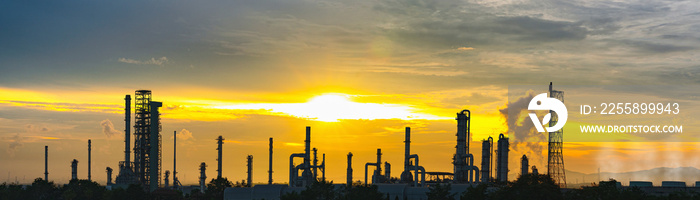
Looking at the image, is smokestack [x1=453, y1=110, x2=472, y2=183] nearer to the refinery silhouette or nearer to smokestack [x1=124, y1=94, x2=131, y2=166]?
the refinery silhouette

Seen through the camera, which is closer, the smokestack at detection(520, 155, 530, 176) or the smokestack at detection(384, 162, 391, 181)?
the smokestack at detection(520, 155, 530, 176)

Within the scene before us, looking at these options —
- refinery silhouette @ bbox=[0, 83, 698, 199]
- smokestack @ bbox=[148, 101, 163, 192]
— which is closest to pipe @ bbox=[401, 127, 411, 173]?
refinery silhouette @ bbox=[0, 83, 698, 199]

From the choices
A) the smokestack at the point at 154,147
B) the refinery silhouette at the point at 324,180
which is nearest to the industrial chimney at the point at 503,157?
the refinery silhouette at the point at 324,180

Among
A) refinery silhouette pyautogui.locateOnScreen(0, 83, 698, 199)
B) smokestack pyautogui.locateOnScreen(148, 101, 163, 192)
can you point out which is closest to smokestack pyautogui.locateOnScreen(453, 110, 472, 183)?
refinery silhouette pyautogui.locateOnScreen(0, 83, 698, 199)

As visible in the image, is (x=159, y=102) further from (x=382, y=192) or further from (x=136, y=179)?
(x=382, y=192)

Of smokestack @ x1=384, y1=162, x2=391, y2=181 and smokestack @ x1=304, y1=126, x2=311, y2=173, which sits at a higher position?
smokestack @ x1=304, y1=126, x2=311, y2=173

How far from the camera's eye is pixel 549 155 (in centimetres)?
14450

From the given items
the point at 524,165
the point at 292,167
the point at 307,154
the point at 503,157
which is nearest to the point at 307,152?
the point at 307,154

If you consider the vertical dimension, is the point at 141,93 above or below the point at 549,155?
above

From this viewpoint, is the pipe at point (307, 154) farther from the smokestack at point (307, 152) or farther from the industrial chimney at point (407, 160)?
the industrial chimney at point (407, 160)

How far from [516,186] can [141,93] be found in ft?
300

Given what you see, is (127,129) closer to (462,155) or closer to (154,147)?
(154,147)

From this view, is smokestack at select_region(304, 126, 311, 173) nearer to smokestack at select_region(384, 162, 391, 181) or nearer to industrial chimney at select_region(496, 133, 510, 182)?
smokestack at select_region(384, 162, 391, 181)

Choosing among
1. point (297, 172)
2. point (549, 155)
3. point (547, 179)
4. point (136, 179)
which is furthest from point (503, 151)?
point (136, 179)
